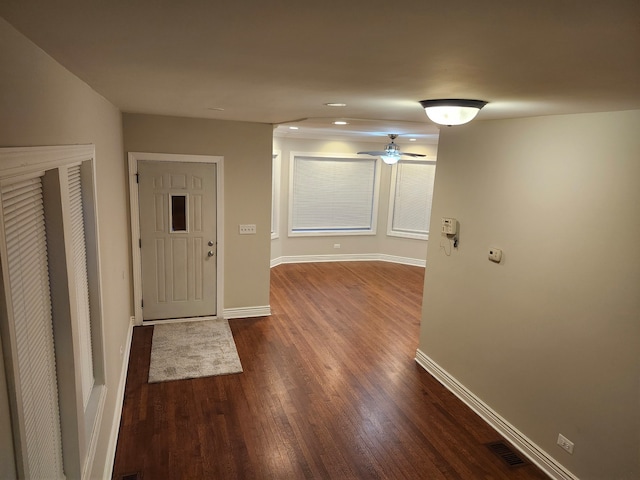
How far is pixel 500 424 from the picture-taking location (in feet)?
11.1

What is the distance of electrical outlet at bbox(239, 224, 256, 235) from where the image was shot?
5.11m

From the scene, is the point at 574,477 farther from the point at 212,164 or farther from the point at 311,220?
the point at 311,220

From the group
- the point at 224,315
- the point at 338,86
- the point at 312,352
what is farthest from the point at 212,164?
the point at 338,86

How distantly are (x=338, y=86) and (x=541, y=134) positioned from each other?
5.65 ft

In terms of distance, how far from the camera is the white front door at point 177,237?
4.73 m

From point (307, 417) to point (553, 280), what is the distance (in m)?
2.10

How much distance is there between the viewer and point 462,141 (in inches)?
148

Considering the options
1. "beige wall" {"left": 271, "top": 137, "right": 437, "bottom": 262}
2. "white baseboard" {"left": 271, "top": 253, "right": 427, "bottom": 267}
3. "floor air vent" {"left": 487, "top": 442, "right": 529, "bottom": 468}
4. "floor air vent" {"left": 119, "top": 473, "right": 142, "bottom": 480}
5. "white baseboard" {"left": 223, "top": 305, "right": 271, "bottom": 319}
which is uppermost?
"beige wall" {"left": 271, "top": 137, "right": 437, "bottom": 262}

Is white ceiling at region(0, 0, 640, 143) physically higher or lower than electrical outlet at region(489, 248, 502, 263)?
higher

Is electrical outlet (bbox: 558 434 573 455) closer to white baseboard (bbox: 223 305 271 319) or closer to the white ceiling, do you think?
the white ceiling

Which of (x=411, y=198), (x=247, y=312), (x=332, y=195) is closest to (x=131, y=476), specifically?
(x=247, y=312)

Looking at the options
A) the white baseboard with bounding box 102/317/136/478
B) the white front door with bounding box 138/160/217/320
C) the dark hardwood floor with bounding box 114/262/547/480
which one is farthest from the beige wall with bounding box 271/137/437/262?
the white baseboard with bounding box 102/317/136/478

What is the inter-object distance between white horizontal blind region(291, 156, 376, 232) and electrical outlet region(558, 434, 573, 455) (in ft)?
19.3

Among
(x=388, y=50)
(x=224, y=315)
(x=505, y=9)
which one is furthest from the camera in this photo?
(x=224, y=315)
